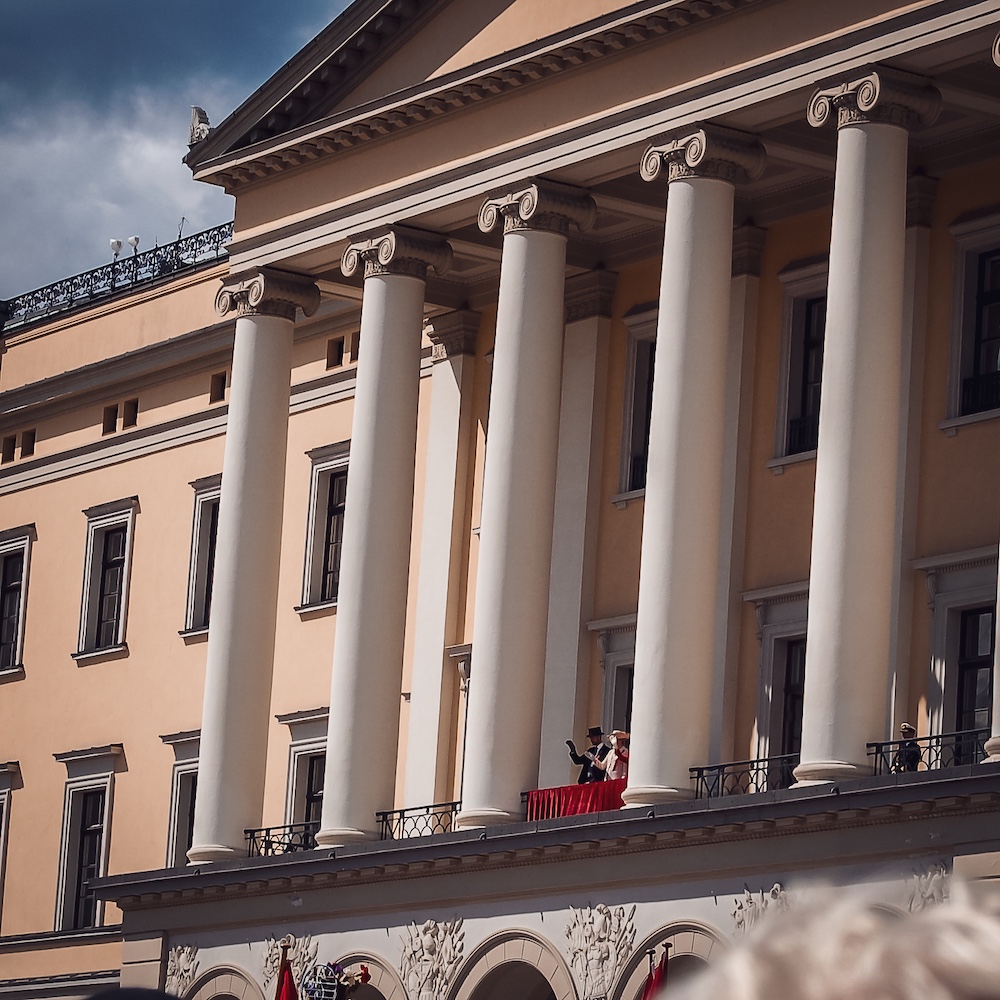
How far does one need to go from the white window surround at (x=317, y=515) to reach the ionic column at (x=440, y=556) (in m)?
2.47

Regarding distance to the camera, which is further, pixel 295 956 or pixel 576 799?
pixel 295 956

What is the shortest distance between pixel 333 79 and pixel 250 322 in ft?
11.3

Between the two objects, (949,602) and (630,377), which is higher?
(630,377)

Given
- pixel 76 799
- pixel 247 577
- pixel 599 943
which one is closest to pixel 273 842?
pixel 247 577

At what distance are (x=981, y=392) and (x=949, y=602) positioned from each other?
7.72ft

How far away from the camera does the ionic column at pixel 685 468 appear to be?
82.7 ft

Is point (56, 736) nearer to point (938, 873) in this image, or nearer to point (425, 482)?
point (425, 482)

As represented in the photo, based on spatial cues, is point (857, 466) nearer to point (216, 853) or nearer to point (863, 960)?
point (216, 853)

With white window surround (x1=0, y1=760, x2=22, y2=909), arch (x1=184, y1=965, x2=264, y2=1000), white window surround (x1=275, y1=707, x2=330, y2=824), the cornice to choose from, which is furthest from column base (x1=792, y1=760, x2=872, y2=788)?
white window surround (x1=0, y1=760, x2=22, y2=909)

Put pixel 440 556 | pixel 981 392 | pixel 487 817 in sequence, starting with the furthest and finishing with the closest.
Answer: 1. pixel 440 556
2. pixel 487 817
3. pixel 981 392

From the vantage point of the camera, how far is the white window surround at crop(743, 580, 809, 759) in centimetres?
2800

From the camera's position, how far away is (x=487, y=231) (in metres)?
28.7

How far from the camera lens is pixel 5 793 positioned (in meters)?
40.9

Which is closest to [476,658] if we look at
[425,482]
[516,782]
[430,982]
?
[516,782]
